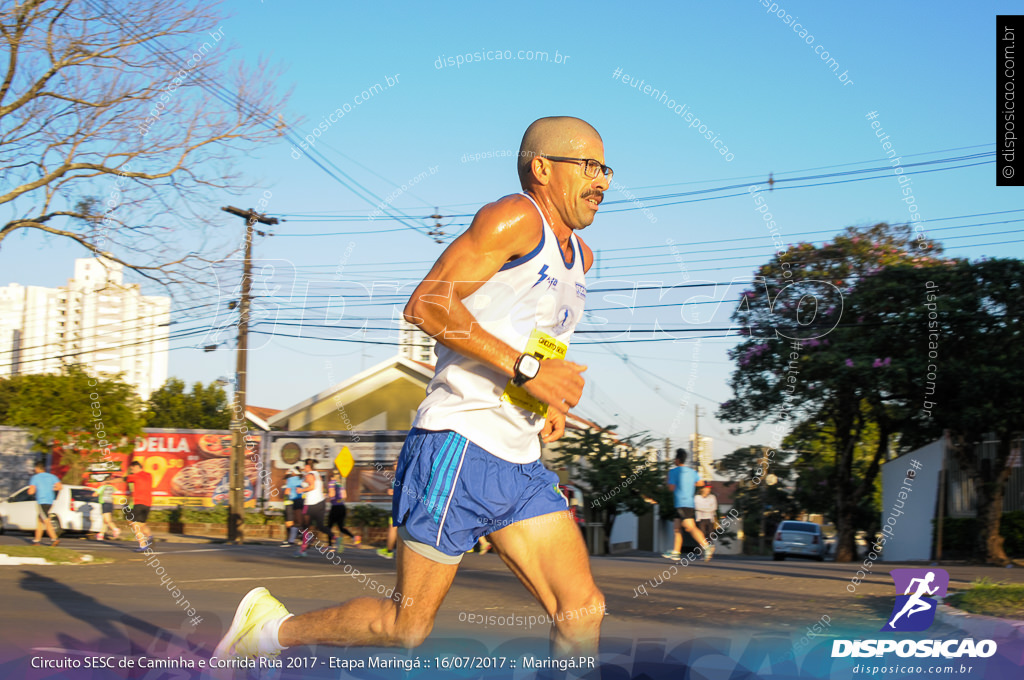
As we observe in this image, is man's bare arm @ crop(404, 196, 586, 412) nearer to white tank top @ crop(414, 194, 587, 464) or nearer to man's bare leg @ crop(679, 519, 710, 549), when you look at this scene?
white tank top @ crop(414, 194, 587, 464)

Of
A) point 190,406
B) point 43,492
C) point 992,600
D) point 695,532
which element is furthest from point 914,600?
point 190,406

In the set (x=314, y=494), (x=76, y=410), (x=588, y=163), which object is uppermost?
(x=588, y=163)

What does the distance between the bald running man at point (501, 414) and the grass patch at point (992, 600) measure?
4.71 meters

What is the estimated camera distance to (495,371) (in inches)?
114

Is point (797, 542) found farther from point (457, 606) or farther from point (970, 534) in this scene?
point (457, 606)

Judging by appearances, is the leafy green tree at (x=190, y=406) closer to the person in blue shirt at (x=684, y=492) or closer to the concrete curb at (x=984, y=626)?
the person in blue shirt at (x=684, y=492)

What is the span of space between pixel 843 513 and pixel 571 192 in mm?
22058

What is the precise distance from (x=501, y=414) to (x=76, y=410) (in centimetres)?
2478

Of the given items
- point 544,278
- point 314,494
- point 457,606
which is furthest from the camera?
point 314,494

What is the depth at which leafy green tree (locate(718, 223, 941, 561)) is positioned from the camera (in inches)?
782

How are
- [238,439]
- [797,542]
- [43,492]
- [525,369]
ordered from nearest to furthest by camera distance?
[525,369], [43,492], [238,439], [797,542]

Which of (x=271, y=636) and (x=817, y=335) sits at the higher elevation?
(x=817, y=335)

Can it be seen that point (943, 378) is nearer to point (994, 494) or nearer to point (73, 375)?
point (994, 494)

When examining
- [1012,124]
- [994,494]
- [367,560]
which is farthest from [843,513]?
[1012,124]
